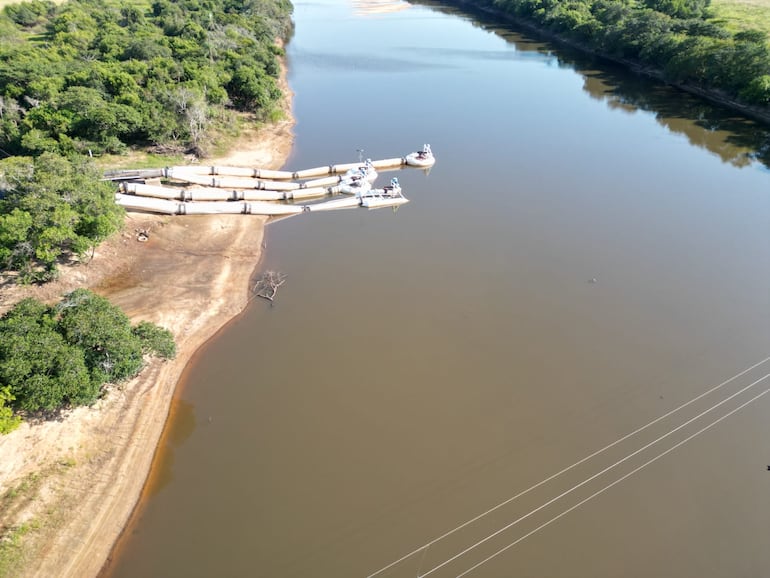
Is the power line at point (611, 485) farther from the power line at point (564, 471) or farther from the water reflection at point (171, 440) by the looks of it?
the water reflection at point (171, 440)

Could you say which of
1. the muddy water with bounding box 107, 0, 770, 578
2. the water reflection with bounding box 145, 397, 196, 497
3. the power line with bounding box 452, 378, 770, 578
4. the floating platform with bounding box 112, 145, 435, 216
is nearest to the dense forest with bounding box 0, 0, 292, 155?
the floating platform with bounding box 112, 145, 435, 216

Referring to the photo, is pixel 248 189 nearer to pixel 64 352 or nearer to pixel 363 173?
pixel 363 173

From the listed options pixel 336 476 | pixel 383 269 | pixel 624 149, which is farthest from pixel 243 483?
pixel 624 149

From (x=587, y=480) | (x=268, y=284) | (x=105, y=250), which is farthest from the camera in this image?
(x=268, y=284)

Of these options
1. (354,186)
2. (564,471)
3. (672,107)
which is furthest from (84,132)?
(672,107)

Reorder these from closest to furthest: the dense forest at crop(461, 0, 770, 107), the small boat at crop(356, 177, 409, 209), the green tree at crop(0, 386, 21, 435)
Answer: the green tree at crop(0, 386, 21, 435) → the small boat at crop(356, 177, 409, 209) → the dense forest at crop(461, 0, 770, 107)

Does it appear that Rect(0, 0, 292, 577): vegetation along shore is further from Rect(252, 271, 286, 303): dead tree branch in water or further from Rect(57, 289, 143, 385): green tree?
Rect(252, 271, 286, 303): dead tree branch in water

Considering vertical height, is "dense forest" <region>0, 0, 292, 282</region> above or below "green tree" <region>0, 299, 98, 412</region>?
above
